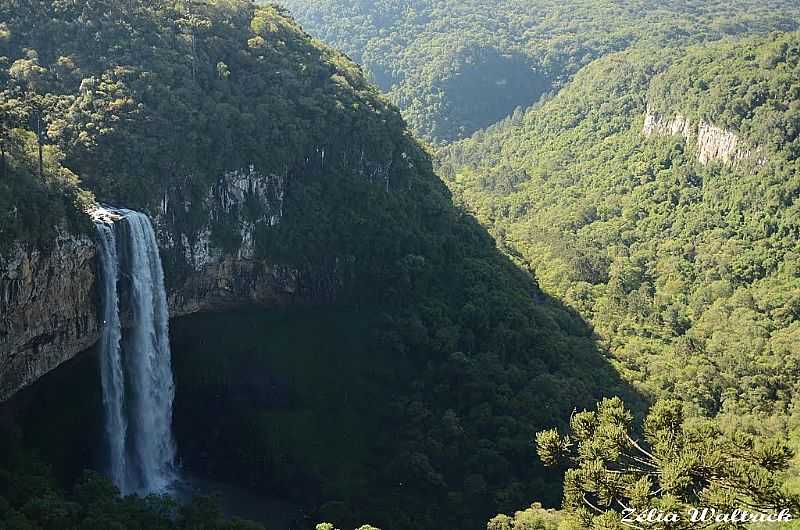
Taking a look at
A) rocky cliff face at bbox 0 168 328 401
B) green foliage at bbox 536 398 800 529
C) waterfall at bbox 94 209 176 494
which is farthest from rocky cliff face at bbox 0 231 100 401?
green foliage at bbox 536 398 800 529

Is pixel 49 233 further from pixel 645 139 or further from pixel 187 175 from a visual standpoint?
pixel 645 139

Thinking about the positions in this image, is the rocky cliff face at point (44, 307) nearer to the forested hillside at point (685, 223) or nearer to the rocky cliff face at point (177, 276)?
the rocky cliff face at point (177, 276)

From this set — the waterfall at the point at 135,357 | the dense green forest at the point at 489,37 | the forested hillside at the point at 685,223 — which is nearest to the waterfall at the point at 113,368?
the waterfall at the point at 135,357

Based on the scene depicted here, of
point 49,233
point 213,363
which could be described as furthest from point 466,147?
point 49,233

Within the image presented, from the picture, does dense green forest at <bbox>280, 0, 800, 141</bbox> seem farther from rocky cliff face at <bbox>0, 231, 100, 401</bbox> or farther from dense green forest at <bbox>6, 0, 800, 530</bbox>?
rocky cliff face at <bbox>0, 231, 100, 401</bbox>

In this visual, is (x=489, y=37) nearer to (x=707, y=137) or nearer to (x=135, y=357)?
(x=707, y=137)

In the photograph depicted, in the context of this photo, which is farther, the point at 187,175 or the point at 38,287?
the point at 187,175

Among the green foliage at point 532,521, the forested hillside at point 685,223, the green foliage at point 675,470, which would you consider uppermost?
the forested hillside at point 685,223
